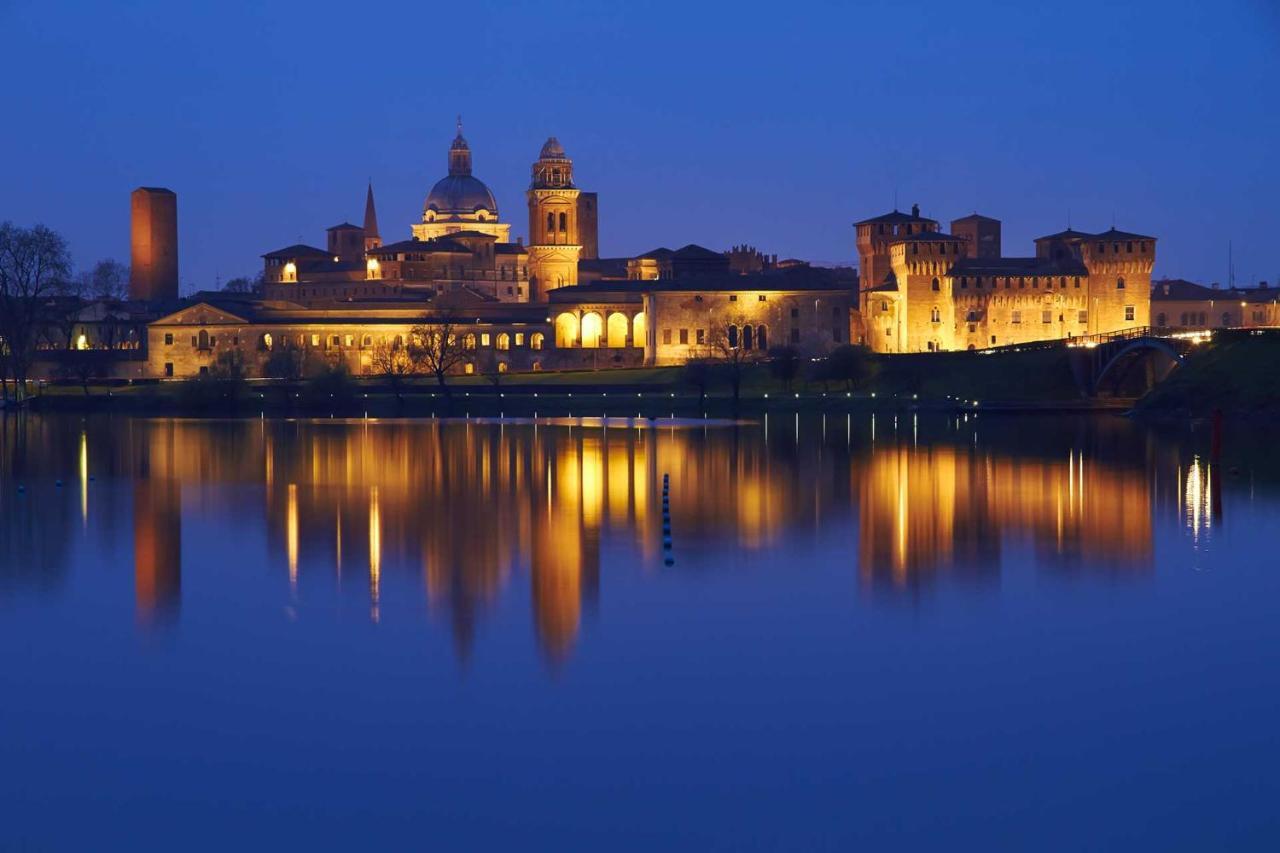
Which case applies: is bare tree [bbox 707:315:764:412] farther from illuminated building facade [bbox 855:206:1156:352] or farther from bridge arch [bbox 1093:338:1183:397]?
bridge arch [bbox 1093:338:1183:397]

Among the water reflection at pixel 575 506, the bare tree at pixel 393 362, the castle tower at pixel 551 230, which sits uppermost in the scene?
the castle tower at pixel 551 230

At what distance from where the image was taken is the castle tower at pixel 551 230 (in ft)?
341

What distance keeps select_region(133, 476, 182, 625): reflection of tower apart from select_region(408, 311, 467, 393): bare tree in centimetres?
3881

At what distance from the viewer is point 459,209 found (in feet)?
393

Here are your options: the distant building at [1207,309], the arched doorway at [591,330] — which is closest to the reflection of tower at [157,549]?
the arched doorway at [591,330]

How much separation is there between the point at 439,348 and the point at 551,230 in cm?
2412

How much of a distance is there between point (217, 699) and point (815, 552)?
32.3 feet

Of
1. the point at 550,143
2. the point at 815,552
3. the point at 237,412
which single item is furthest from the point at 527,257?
the point at 815,552

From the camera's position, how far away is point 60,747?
13008 millimetres

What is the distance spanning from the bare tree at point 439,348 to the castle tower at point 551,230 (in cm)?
1580

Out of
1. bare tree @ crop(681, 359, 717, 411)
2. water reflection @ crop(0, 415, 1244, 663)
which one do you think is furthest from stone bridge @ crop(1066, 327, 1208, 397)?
water reflection @ crop(0, 415, 1244, 663)

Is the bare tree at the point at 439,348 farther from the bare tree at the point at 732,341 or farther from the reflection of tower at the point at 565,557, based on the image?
the reflection of tower at the point at 565,557

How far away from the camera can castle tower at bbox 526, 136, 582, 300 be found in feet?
341

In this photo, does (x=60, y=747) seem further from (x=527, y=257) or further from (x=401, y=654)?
(x=527, y=257)
